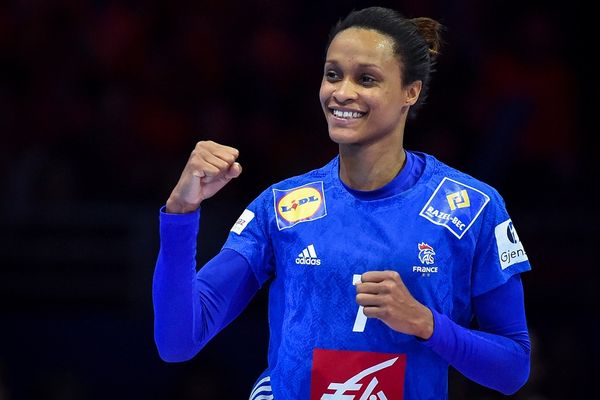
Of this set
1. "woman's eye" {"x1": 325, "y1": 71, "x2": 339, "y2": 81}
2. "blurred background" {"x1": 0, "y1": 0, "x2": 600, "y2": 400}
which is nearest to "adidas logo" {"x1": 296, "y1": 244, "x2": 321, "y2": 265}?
"woman's eye" {"x1": 325, "y1": 71, "x2": 339, "y2": 81}

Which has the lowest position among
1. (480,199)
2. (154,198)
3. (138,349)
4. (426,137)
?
(138,349)

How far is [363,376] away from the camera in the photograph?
2.90 m

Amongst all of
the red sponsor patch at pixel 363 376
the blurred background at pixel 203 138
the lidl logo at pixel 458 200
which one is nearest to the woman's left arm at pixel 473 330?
the red sponsor patch at pixel 363 376

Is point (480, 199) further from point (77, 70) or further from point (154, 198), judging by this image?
point (77, 70)

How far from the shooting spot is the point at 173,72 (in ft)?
24.5

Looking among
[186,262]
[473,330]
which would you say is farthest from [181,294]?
[473,330]

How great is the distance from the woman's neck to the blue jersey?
48 millimetres

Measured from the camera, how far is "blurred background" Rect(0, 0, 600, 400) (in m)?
6.11

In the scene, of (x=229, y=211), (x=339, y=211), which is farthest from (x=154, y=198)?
(x=339, y=211)

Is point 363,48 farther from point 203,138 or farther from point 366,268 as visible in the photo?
point 203,138

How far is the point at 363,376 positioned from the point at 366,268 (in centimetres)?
28

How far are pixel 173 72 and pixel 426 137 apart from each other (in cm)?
179

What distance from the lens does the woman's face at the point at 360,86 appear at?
297 centimetres

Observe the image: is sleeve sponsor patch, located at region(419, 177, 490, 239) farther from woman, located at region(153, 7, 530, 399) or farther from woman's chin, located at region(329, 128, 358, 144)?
woman's chin, located at region(329, 128, 358, 144)
